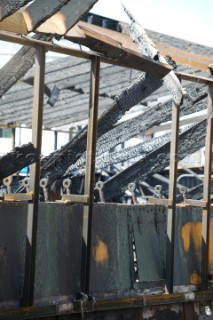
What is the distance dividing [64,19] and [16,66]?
117 cm

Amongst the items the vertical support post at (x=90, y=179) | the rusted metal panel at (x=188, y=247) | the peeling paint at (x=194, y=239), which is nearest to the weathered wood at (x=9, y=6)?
the vertical support post at (x=90, y=179)

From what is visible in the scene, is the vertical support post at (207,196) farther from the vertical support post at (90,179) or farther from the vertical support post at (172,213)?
Answer: the vertical support post at (90,179)

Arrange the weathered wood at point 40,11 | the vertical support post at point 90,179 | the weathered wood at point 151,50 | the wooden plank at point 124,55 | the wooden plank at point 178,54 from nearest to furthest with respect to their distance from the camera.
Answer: the weathered wood at point 40,11 → the wooden plank at point 124,55 → the vertical support post at point 90,179 → the weathered wood at point 151,50 → the wooden plank at point 178,54

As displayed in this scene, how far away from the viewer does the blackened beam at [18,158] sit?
197 inches

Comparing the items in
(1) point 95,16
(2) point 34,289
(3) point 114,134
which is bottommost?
(2) point 34,289

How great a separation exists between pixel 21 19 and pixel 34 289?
205 cm

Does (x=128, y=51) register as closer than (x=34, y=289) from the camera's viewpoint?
No

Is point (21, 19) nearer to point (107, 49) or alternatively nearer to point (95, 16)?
point (107, 49)

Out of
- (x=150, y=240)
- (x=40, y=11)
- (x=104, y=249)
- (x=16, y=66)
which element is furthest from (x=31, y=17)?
(x=150, y=240)

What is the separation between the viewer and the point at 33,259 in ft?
16.2

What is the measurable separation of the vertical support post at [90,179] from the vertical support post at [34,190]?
1.93ft

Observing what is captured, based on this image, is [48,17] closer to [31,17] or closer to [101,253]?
[31,17]

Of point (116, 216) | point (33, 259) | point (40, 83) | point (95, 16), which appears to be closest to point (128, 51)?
point (40, 83)

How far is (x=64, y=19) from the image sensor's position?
4.77 meters
